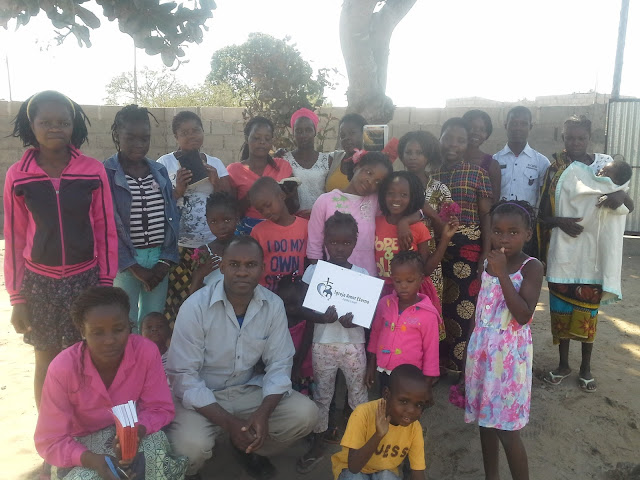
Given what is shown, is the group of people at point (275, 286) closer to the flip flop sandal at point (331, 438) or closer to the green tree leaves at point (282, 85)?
the flip flop sandal at point (331, 438)

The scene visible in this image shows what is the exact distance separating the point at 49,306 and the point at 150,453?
0.98 meters

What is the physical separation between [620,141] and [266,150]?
6.99 metres

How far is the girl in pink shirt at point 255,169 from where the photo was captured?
11.7 ft

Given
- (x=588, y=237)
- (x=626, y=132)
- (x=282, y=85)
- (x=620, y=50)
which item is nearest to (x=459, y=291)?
(x=588, y=237)

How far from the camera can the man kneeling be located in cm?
262

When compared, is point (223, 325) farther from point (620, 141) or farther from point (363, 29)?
point (620, 141)

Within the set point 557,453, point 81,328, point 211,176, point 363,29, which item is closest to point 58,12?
point 211,176

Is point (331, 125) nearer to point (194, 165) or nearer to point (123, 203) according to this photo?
point (194, 165)

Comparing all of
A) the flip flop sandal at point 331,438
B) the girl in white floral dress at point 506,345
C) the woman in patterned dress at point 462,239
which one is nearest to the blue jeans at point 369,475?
the girl in white floral dress at point 506,345

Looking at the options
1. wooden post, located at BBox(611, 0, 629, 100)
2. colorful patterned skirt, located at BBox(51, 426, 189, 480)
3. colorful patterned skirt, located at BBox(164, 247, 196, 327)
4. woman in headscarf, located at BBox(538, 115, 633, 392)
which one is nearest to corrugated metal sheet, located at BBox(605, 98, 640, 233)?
wooden post, located at BBox(611, 0, 629, 100)

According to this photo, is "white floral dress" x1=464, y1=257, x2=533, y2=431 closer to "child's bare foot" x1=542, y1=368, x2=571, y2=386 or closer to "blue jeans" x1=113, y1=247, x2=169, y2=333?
"child's bare foot" x1=542, y1=368, x2=571, y2=386

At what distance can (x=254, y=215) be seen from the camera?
356cm

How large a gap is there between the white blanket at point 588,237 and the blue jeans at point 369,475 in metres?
2.11

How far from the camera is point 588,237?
3.77m
